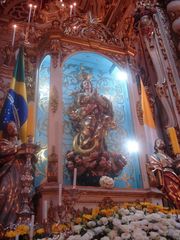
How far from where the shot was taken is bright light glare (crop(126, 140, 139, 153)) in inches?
174

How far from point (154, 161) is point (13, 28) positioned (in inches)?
149

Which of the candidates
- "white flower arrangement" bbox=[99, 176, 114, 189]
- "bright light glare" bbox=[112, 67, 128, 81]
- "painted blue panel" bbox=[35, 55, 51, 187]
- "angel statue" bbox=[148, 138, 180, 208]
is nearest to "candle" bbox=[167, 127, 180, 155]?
"angel statue" bbox=[148, 138, 180, 208]

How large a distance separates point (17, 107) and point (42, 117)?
41 cm

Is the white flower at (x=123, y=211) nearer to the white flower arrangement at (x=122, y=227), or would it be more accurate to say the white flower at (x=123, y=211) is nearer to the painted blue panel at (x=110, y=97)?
the white flower arrangement at (x=122, y=227)

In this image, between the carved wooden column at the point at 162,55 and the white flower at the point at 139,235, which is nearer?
the white flower at the point at 139,235

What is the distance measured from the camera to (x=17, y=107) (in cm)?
405

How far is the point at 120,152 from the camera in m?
4.48

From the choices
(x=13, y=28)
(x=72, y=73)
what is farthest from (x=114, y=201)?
(x=13, y=28)

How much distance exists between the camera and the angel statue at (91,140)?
154 inches

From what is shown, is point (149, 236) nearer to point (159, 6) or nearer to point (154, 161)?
point (154, 161)

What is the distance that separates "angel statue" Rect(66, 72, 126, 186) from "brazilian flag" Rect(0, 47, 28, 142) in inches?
27.2

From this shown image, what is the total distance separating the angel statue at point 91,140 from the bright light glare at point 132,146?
0.33m

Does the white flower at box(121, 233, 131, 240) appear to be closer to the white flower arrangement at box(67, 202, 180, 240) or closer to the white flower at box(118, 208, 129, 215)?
the white flower arrangement at box(67, 202, 180, 240)

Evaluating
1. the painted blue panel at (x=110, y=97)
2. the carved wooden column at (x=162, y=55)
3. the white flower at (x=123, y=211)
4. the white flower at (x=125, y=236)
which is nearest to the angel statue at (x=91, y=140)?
the painted blue panel at (x=110, y=97)
